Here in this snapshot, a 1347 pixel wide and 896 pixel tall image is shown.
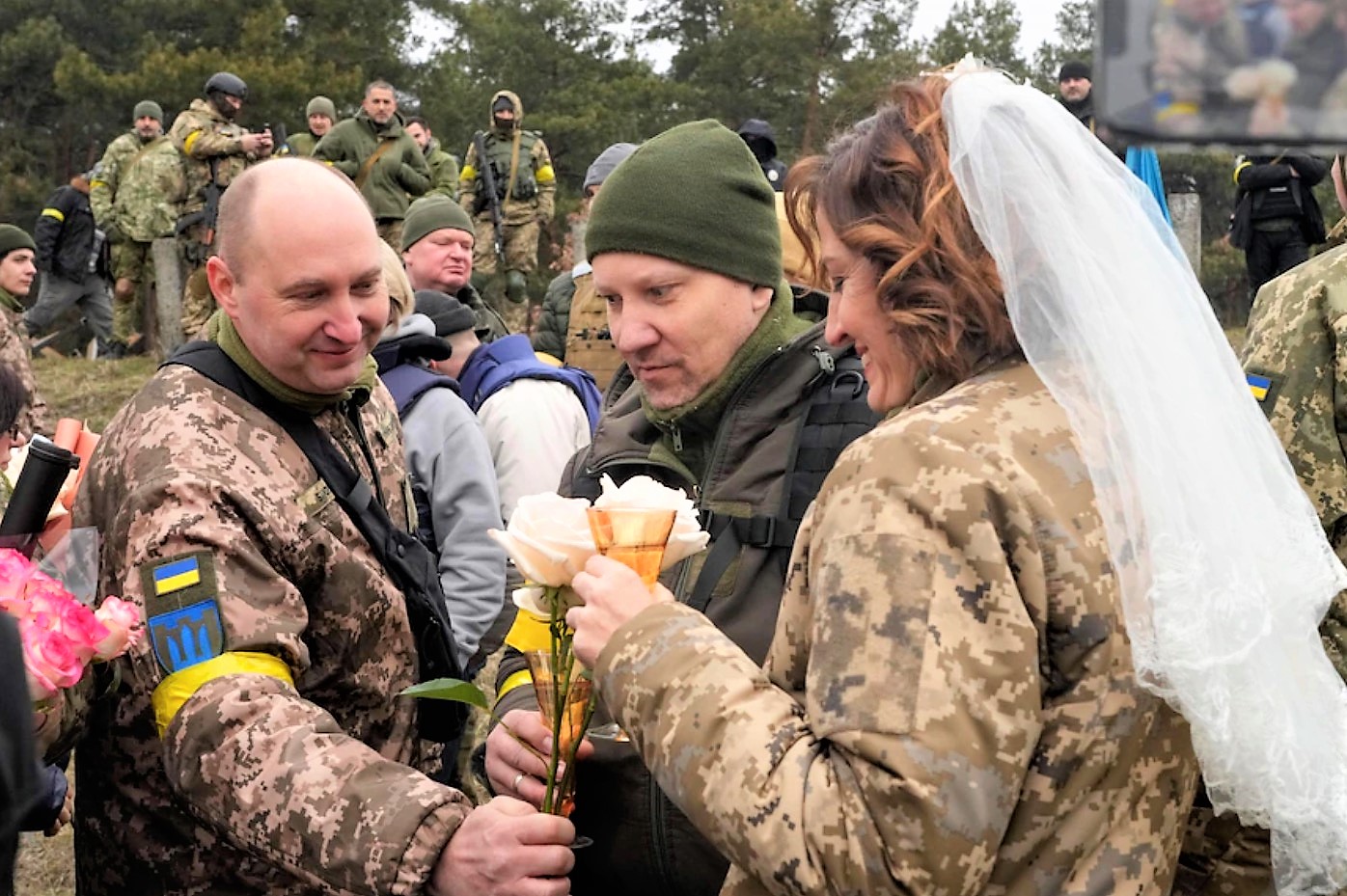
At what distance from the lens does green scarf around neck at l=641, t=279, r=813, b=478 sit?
121 inches

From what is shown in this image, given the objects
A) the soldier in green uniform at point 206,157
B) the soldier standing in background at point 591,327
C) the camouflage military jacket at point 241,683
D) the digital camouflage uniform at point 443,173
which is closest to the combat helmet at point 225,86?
the soldier in green uniform at point 206,157

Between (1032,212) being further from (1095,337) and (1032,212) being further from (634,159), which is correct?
(634,159)

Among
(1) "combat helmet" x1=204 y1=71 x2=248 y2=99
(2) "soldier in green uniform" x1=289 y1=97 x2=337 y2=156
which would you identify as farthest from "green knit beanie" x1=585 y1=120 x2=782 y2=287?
(2) "soldier in green uniform" x1=289 y1=97 x2=337 y2=156

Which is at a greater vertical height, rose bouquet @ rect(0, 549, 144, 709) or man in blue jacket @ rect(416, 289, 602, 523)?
rose bouquet @ rect(0, 549, 144, 709)

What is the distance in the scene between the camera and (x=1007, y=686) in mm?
1856

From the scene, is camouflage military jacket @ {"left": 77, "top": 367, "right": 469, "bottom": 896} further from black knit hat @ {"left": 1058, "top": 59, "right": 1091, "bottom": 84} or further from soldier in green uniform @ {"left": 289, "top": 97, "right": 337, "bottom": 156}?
soldier in green uniform @ {"left": 289, "top": 97, "right": 337, "bottom": 156}

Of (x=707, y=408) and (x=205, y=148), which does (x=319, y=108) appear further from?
(x=707, y=408)

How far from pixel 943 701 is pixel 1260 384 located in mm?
2186

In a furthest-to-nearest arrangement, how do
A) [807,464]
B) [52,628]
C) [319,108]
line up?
1. [319,108]
2. [807,464]
3. [52,628]

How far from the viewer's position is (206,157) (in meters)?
15.6

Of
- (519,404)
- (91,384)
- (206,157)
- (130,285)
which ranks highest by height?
(206,157)

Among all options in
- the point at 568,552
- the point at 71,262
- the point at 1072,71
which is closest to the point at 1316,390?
the point at 568,552

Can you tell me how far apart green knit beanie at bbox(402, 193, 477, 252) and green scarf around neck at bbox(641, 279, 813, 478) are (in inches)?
154

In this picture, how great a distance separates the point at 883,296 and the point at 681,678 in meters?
0.60
